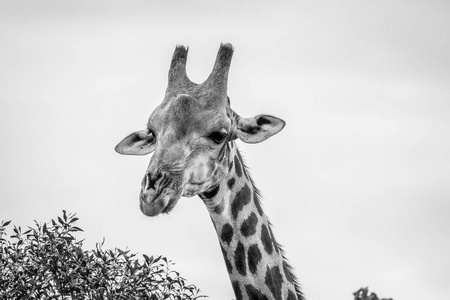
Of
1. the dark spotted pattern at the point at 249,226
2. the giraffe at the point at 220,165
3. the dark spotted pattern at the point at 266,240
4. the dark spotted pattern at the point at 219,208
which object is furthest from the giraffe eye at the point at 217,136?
the dark spotted pattern at the point at 266,240

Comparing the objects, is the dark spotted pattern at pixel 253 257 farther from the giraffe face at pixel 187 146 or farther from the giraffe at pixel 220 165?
the giraffe face at pixel 187 146

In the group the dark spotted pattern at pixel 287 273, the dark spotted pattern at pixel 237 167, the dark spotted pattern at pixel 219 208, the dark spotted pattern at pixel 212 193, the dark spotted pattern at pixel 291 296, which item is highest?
the dark spotted pattern at pixel 237 167

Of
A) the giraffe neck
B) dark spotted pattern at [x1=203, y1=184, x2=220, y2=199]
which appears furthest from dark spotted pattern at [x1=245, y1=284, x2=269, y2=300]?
dark spotted pattern at [x1=203, y1=184, x2=220, y2=199]

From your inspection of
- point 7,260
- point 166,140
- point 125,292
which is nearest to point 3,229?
point 7,260

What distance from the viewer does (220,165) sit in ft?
54.3

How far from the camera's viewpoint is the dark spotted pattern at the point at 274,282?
657 inches

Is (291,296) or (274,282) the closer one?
(274,282)

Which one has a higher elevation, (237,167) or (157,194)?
(237,167)

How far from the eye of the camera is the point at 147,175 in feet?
50.4

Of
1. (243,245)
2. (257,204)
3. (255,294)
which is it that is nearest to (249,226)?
(243,245)

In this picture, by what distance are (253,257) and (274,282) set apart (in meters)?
0.45

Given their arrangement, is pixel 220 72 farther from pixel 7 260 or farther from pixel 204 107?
pixel 7 260

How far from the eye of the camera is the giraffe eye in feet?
53.8

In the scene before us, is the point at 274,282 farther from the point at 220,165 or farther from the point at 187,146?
the point at 187,146
